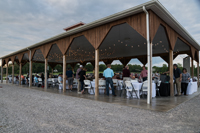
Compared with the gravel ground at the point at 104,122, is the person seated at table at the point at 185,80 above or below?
above

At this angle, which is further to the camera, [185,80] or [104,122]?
[185,80]

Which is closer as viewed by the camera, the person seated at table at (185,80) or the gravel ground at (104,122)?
the gravel ground at (104,122)

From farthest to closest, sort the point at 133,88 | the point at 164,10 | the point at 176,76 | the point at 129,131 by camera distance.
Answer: the point at 176,76
the point at 133,88
the point at 164,10
the point at 129,131

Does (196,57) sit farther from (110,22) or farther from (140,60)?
(110,22)

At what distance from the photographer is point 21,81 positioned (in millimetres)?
15859

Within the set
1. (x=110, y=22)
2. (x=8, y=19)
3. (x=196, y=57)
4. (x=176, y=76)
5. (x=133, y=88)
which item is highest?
(x=8, y=19)

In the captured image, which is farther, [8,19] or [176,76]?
[8,19]

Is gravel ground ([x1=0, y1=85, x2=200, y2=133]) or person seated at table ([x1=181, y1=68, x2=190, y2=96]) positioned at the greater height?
person seated at table ([x1=181, y1=68, x2=190, y2=96])

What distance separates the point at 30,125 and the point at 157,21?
5496mm

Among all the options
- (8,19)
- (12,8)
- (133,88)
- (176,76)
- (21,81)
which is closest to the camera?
(133,88)

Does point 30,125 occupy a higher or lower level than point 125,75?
lower

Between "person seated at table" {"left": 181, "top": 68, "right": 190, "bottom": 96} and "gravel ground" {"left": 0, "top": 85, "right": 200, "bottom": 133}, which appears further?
"person seated at table" {"left": 181, "top": 68, "right": 190, "bottom": 96}

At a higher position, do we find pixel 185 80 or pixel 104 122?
pixel 185 80

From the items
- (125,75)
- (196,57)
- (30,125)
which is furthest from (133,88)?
(196,57)
